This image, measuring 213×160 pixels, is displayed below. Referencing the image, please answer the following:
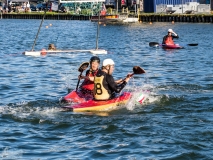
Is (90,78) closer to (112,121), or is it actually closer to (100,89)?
(100,89)

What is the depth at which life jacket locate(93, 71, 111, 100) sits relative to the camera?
1742 centimetres

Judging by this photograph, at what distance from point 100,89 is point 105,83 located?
0.73 ft

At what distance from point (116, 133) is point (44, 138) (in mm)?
1775

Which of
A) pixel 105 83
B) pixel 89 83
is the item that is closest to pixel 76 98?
pixel 89 83

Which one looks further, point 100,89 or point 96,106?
point 100,89

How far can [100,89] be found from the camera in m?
17.6

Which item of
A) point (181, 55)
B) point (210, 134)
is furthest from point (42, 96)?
point (181, 55)

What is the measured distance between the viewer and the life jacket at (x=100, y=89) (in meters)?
17.4

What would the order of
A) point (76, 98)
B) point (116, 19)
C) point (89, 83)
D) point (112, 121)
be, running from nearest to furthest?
point (112, 121), point (76, 98), point (89, 83), point (116, 19)

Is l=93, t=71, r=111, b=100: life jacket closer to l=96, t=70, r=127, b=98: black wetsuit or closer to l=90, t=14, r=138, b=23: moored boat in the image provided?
l=96, t=70, r=127, b=98: black wetsuit

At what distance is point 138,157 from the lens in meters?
13.4

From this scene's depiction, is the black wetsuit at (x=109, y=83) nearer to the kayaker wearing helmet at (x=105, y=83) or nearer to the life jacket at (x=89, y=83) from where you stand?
the kayaker wearing helmet at (x=105, y=83)

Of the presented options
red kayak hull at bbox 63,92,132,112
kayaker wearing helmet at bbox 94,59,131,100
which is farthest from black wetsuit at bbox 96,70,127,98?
red kayak hull at bbox 63,92,132,112

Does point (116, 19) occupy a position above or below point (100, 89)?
above
